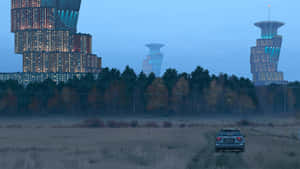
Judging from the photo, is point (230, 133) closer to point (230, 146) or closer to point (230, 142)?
point (230, 142)

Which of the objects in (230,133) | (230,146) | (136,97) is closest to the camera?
(230,146)

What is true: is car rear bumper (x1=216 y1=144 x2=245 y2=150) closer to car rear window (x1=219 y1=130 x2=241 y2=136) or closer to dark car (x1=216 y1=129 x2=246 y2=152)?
dark car (x1=216 y1=129 x2=246 y2=152)

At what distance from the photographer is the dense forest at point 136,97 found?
146875 mm

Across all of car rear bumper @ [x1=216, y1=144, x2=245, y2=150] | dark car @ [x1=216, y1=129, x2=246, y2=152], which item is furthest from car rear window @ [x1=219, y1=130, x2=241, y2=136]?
car rear bumper @ [x1=216, y1=144, x2=245, y2=150]

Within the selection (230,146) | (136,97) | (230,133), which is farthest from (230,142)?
(136,97)

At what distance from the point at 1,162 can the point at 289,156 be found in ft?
54.3

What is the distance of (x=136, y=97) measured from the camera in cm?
15112

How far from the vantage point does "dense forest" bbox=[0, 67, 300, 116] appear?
14688cm

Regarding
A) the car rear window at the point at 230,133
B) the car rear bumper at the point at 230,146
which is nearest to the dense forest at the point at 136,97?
the car rear window at the point at 230,133

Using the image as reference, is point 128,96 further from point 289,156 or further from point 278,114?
point 289,156

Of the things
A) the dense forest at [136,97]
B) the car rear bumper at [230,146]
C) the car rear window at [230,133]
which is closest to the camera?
the car rear bumper at [230,146]

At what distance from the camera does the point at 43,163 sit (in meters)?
26.5

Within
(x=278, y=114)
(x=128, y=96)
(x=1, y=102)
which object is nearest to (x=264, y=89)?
(x=278, y=114)

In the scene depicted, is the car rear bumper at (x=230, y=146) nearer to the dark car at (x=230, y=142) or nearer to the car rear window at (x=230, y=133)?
the dark car at (x=230, y=142)
